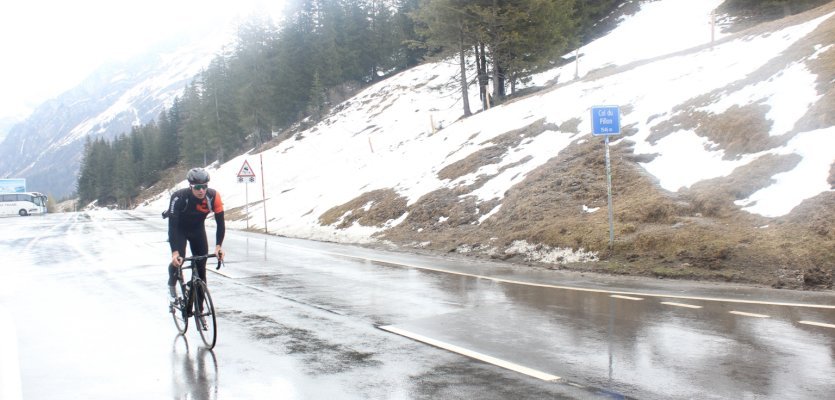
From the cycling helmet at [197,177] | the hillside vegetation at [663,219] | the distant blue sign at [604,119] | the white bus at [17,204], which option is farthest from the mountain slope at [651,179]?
the white bus at [17,204]

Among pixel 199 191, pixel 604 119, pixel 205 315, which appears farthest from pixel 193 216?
pixel 604 119

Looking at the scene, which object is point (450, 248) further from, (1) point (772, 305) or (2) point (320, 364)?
(2) point (320, 364)

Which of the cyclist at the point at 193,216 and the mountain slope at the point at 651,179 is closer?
the cyclist at the point at 193,216

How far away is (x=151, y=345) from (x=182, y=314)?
1.76 ft

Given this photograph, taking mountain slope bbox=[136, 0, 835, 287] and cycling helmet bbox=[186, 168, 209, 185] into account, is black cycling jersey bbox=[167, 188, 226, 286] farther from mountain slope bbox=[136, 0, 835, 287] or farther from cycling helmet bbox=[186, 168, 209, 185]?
mountain slope bbox=[136, 0, 835, 287]

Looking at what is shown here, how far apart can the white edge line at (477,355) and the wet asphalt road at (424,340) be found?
2cm

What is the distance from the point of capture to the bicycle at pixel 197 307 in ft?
21.8

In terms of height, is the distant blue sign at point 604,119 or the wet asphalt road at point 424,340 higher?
the distant blue sign at point 604,119

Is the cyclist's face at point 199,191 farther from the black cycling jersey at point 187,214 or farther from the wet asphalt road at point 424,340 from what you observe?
the wet asphalt road at point 424,340

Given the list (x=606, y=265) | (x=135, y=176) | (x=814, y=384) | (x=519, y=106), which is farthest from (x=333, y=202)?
(x=135, y=176)

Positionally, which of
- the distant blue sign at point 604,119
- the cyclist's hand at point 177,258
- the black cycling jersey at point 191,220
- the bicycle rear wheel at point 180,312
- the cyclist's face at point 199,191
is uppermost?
the distant blue sign at point 604,119

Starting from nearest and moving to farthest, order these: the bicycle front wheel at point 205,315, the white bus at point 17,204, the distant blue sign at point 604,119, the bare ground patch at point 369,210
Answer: the bicycle front wheel at point 205,315, the distant blue sign at point 604,119, the bare ground patch at point 369,210, the white bus at point 17,204

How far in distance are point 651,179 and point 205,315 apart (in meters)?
12.1

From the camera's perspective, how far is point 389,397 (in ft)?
15.9
